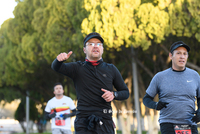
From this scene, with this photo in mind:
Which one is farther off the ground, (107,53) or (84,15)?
(84,15)

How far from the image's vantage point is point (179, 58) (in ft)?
15.1

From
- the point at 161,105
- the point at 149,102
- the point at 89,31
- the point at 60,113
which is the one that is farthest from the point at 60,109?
the point at 89,31

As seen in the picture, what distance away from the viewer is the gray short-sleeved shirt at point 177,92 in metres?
4.39

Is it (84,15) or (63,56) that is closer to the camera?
(63,56)

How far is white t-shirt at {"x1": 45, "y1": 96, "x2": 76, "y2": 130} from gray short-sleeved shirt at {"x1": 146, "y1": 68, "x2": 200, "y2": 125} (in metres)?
4.62

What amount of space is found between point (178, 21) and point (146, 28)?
1.27 meters

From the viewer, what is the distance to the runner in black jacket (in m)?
4.10

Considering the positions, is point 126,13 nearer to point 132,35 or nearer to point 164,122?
point 132,35

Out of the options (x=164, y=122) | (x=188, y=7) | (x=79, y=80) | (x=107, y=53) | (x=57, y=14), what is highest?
(x=57, y=14)

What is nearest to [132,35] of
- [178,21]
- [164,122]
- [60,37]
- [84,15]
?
[178,21]

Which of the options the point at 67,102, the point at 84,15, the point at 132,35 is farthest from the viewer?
the point at 84,15

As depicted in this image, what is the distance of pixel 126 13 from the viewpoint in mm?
14109

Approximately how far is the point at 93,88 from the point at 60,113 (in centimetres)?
499

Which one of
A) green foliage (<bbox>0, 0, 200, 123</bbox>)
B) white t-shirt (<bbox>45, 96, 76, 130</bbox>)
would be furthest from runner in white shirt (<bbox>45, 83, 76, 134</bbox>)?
green foliage (<bbox>0, 0, 200, 123</bbox>)
